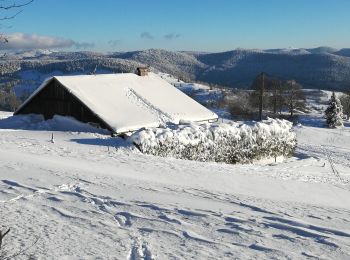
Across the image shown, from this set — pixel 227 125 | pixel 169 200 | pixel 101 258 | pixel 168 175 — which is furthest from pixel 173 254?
pixel 227 125

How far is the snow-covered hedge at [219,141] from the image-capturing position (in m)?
20.0

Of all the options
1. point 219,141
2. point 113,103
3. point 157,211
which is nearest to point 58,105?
point 113,103

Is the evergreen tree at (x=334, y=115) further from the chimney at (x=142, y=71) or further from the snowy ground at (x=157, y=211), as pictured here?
the snowy ground at (x=157, y=211)

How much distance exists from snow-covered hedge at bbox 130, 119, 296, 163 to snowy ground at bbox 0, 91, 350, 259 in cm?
204

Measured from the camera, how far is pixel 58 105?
25828mm

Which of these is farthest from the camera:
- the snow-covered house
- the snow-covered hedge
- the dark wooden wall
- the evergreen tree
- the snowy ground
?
the evergreen tree

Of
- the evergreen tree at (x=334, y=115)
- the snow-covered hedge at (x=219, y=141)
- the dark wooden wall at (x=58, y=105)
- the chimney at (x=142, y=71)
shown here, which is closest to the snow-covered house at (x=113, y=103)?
the dark wooden wall at (x=58, y=105)

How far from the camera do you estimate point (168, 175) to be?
1530 centimetres

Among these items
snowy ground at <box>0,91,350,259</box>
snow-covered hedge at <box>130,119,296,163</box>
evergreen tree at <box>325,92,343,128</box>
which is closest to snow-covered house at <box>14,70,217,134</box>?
snow-covered hedge at <box>130,119,296,163</box>

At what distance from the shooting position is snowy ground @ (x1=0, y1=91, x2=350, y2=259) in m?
7.86

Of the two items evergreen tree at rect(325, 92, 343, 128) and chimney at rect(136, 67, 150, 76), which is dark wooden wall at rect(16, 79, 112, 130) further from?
evergreen tree at rect(325, 92, 343, 128)

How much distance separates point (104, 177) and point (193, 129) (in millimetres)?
8448

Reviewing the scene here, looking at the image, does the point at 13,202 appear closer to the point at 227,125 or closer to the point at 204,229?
the point at 204,229

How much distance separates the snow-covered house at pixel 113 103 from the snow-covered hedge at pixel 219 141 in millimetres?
2974
